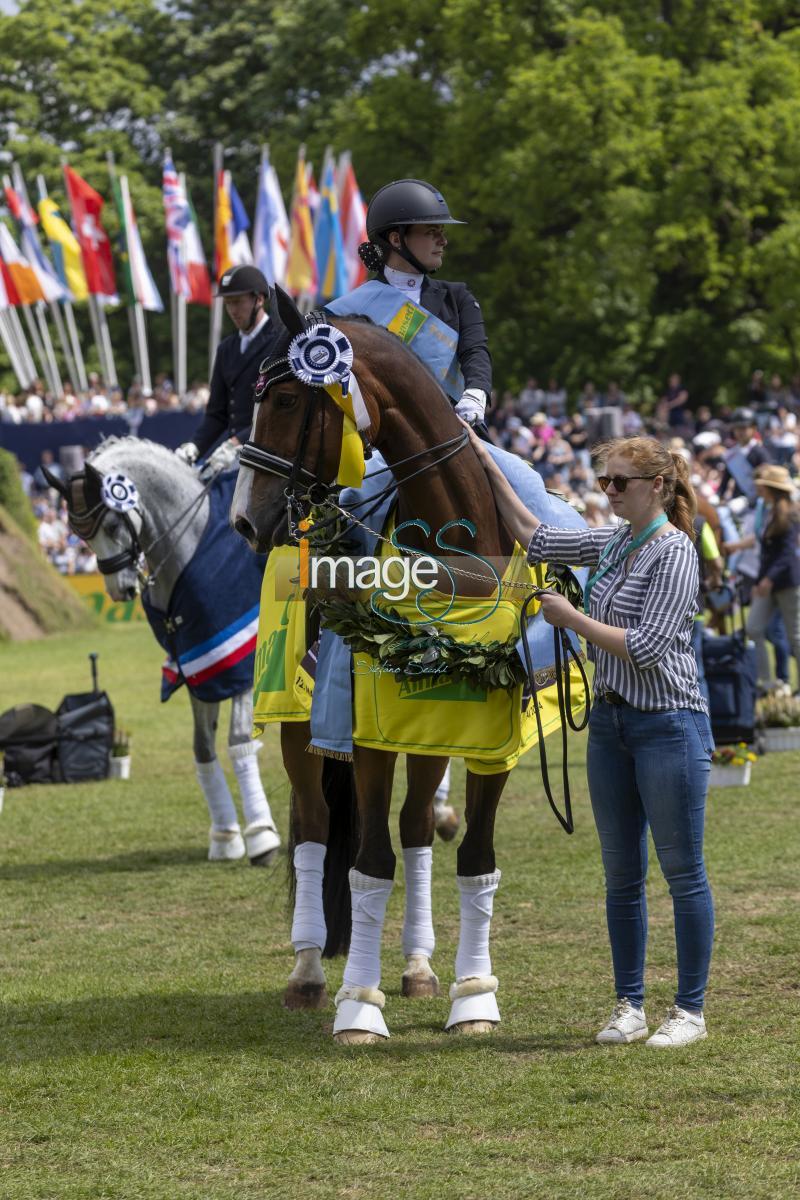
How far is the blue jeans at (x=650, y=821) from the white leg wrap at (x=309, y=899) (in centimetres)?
125

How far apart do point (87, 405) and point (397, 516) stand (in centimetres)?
3105

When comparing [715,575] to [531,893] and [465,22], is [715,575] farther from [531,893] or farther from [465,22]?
[465,22]

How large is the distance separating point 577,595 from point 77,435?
27930 mm

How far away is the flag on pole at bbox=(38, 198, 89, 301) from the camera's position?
3606cm

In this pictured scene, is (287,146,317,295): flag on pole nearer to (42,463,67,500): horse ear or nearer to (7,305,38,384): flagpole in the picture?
(7,305,38,384): flagpole

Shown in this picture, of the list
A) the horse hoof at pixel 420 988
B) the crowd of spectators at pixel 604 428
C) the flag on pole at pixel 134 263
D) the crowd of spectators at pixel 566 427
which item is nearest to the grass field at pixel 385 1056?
the horse hoof at pixel 420 988

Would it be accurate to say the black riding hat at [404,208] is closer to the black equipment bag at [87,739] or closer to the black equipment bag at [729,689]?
the black equipment bag at [729,689]

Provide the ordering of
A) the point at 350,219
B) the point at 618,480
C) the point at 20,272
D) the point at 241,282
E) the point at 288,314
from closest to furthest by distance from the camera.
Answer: the point at 288,314 → the point at 618,480 → the point at 241,282 → the point at 350,219 → the point at 20,272

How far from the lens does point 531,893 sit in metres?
8.08

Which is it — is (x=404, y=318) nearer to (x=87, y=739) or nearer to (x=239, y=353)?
(x=239, y=353)

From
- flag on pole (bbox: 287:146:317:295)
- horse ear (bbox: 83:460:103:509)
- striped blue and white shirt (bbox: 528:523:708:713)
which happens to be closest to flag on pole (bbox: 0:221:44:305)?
flag on pole (bbox: 287:146:317:295)

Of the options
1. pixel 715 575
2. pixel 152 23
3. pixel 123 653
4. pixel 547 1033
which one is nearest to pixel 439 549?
pixel 547 1033

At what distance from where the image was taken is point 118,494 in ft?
30.0

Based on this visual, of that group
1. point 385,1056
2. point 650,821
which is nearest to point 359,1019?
point 385,1056
